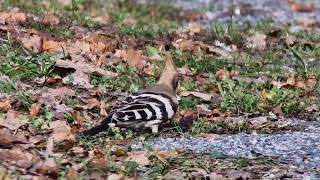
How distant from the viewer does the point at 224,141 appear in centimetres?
693

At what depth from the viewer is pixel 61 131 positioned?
6590mm

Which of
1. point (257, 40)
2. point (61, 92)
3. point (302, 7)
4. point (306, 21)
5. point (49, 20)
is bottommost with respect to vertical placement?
point (302, 7)

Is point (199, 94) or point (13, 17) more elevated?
point (13, 17)

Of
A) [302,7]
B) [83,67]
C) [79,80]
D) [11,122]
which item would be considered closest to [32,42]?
[83,67]

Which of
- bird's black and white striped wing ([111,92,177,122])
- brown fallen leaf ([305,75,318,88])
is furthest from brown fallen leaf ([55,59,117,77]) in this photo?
brown fallen leaf ([305,75,318,88])

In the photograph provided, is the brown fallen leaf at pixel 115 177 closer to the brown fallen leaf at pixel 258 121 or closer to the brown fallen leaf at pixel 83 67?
the brown fallen leaf at pixel 258 121

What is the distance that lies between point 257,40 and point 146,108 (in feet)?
15.4

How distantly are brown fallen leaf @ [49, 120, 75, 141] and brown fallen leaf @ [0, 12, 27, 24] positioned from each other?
2.99 meters

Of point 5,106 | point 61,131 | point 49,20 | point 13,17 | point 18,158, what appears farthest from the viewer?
point 49,20

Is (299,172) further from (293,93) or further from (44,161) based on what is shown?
(293,93)

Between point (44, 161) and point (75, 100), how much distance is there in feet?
6.82

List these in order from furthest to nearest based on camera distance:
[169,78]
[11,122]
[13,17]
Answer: [13,17] < [169,78] < [11,122]

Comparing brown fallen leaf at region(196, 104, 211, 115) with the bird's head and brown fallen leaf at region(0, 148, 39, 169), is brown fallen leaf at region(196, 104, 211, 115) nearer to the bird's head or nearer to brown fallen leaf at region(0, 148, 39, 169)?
the bird's head

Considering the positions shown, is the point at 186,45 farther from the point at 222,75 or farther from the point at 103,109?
the point at 103,109
